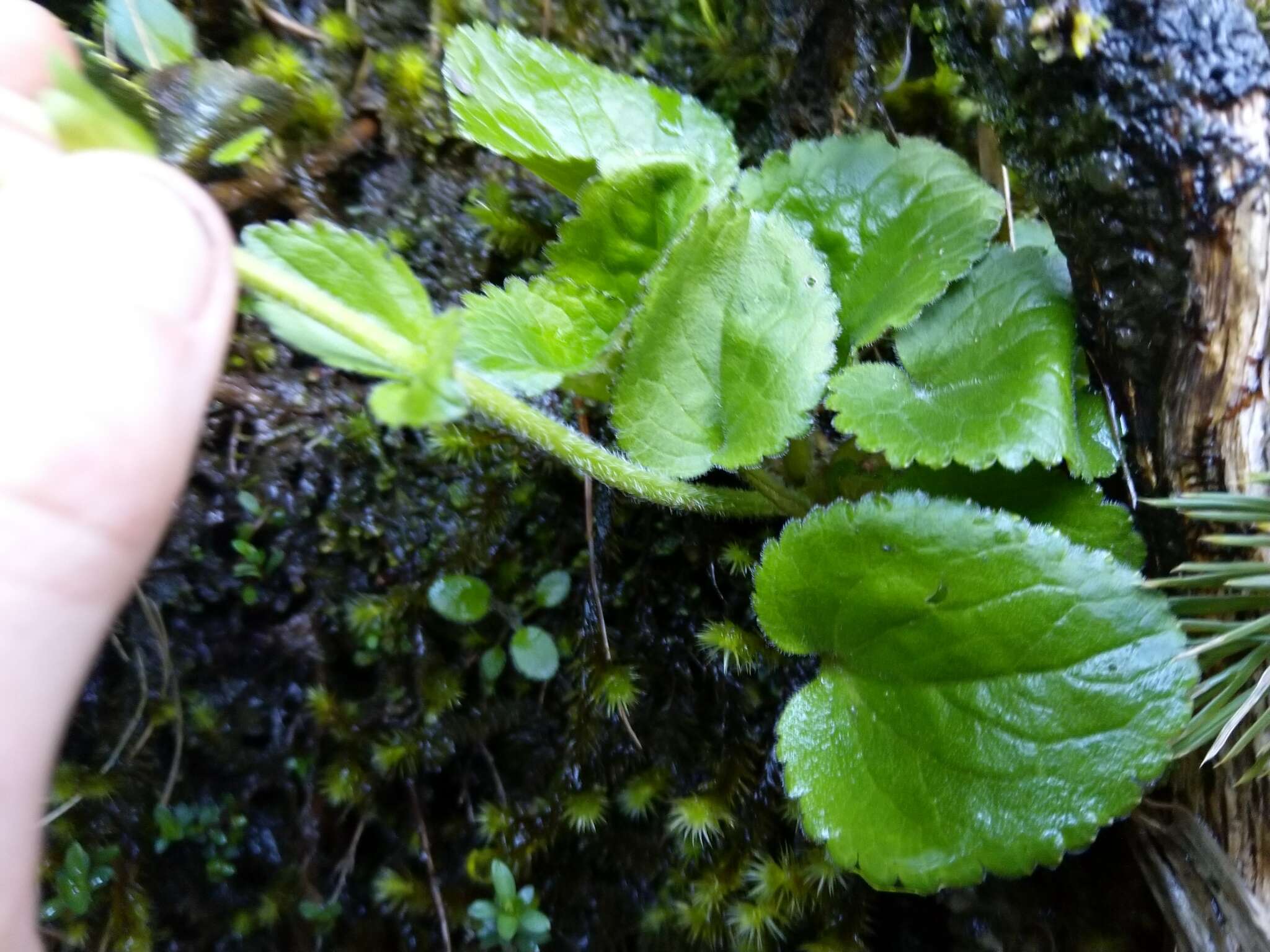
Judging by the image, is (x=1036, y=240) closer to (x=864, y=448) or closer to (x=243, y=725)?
(x=864, y=448)

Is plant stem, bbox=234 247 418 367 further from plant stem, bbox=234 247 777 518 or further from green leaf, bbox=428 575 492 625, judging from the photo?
green leaf, bbox=428 575 492 625

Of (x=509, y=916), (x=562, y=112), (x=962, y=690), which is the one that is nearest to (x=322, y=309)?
(x=562, y=112)

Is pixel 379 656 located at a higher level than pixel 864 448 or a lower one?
lower

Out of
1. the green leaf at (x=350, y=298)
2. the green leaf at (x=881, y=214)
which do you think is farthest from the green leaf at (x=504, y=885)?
the green leaf at (x=881, y=214)

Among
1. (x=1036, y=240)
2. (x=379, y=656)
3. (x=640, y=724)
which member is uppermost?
(x=1036, y=240)

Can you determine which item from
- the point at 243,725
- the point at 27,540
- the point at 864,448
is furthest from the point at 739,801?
the point at 27,540

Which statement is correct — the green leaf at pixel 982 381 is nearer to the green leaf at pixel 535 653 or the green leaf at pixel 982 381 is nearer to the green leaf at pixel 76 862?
the green leaf at pixel 535 653
